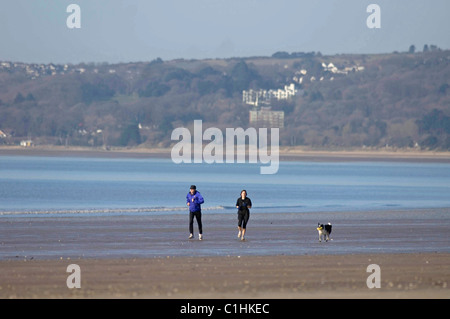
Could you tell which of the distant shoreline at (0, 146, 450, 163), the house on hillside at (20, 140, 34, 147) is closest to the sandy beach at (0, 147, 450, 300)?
the distant shoreline at (0, 146, 450, 163)

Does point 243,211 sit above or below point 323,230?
above

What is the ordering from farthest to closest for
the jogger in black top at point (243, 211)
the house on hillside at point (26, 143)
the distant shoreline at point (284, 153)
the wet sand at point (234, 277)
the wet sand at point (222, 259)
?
the house on hillside at point (26, 143)
the distant shoreline at point (284, 153)
the jogger in black top at point (243, 211)
the wet sand at point (222, 259)
the wet sand at point (234, 277)

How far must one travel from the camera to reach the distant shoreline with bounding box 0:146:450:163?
15288cm

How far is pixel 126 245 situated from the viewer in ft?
67.6

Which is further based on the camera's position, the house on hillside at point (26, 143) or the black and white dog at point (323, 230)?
the house on hillside at point (26, 143)

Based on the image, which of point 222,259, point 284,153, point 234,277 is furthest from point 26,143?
point 234,277

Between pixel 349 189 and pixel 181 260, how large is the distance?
38.7m

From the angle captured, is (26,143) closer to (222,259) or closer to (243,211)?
(243,211)

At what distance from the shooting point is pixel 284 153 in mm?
165000

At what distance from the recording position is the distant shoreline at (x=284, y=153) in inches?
6019

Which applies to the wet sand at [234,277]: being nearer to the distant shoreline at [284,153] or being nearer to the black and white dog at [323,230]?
the black and white dog at [323,230]

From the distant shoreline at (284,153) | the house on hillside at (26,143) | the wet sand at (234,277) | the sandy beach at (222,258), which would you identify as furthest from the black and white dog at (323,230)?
the house on hillside at (26,143)
